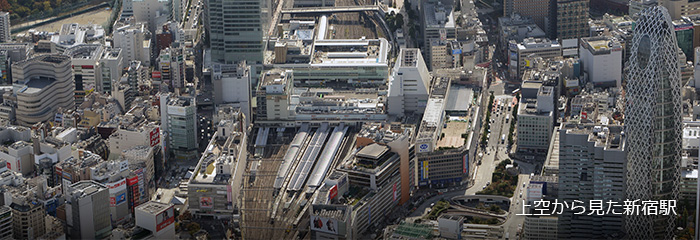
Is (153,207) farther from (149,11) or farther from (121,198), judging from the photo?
(149,11)

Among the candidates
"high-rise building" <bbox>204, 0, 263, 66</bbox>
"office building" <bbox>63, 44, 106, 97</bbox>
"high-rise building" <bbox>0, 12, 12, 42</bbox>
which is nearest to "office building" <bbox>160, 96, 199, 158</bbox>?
"office building" <bbox>63, 44, 106, 97</bbox>

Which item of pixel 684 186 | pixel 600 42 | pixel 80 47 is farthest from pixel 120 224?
pixel 600 42

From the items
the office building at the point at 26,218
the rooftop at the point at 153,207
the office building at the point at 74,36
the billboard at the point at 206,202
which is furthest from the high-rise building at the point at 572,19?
the office building at the point at 26,218

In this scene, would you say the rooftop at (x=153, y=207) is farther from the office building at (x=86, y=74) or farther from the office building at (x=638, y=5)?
the office building at (x=638, y=5)

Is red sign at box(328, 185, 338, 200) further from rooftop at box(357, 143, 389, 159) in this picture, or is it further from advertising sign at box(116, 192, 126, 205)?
advertising sign at box(116, 192, 126, 205)

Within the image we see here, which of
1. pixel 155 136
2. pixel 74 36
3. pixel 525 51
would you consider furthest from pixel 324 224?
pixel 74 36

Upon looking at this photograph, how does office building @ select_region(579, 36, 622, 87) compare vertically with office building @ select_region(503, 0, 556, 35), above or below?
below
